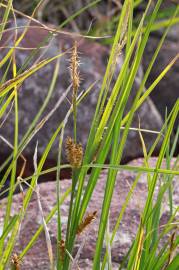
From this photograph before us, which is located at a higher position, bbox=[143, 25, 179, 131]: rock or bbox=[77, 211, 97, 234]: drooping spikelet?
bbox=[143, 25, 179, 131]: rock

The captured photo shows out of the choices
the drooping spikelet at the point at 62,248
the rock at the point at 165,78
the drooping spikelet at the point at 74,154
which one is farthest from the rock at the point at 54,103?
the drooping spikelet at the point at 74,154

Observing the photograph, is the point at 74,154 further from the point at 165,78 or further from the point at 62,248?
the point at 165,78

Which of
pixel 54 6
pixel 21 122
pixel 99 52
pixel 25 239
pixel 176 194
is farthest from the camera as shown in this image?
pixel 54 6

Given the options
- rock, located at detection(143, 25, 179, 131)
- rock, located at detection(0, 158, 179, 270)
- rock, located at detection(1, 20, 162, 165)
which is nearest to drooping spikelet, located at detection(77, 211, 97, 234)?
rock, located at detection(0, 158, 179, 270)

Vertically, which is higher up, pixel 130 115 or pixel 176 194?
pixel 130 115

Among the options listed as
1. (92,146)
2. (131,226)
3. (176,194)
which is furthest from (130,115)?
(176,194)

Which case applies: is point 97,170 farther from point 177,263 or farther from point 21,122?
point 21,122

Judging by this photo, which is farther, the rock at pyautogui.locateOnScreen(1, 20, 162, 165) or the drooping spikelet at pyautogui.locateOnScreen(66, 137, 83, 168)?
the rock at pyautogui.locateOnScreen(1, 20, 162, 165)

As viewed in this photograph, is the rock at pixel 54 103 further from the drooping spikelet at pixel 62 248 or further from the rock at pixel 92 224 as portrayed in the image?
the drooping spikelet at pixel 62 248

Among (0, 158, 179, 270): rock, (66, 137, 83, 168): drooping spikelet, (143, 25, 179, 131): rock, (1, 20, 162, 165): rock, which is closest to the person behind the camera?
(66, 137, 83, 168): drooping spikelet

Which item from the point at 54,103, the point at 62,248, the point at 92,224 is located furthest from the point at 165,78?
the point at 62,248

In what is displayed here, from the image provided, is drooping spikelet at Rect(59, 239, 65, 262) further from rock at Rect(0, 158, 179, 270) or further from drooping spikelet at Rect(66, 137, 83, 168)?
→ rock at Rect(0, 158, 179, 270)
